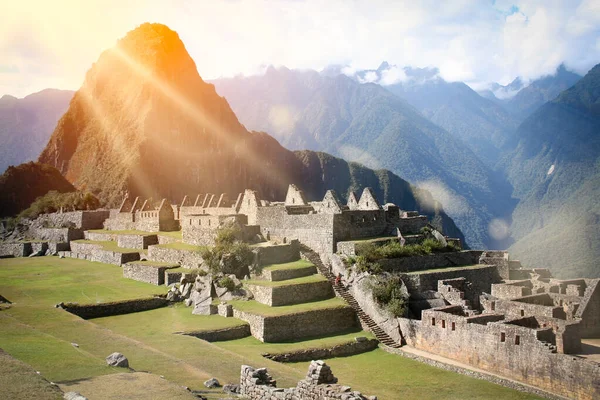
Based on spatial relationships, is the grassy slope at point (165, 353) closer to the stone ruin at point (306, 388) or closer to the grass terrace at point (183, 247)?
the stone ruin at point (306, 388)

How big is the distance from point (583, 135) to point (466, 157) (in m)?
24.3

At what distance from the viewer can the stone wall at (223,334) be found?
2522 cm

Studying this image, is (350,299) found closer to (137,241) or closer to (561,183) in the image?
(137,241)

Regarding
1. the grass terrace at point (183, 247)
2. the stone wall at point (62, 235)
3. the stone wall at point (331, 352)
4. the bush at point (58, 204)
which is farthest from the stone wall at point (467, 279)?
the bush at point (58, 204)

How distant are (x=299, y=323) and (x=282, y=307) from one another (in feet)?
5.25

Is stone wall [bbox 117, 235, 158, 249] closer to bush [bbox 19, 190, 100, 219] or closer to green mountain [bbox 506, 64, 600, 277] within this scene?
bush [bbox 19, 190, 100, 219]

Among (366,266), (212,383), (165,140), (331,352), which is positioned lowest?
(331,352)

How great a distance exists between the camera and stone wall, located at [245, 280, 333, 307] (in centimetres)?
2886

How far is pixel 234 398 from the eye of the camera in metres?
14.4

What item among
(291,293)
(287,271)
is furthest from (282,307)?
(287,271)

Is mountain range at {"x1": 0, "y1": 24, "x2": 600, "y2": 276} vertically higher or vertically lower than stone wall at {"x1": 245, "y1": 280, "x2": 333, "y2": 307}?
higher

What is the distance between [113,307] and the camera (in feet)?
97.6

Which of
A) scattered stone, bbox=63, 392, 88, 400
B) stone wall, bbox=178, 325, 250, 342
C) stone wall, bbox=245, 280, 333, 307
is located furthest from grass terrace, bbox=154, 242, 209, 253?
scattered stone, bbox=63, 392, 88, 400

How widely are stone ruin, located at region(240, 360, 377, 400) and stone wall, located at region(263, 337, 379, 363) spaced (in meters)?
9.26
